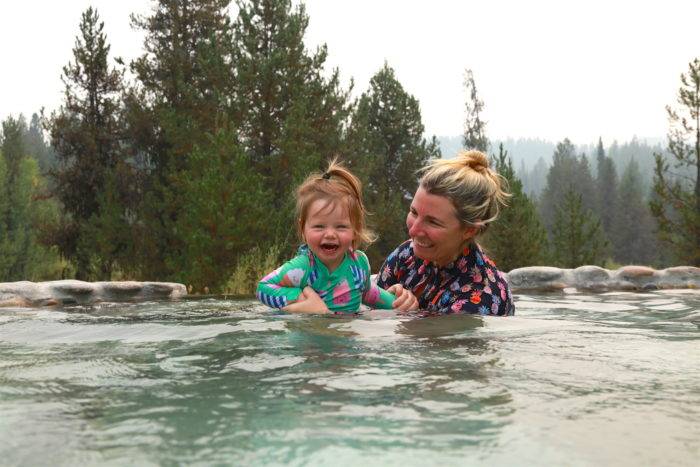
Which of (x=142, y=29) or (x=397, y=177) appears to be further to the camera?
(x=397, y=177)

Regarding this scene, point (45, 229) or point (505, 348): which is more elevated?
point (45, 229)

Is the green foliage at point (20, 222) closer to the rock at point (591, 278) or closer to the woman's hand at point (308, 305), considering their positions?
the rock at point (591, 278)

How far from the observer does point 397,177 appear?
25844mm

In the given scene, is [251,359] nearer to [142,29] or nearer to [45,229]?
[45,229]

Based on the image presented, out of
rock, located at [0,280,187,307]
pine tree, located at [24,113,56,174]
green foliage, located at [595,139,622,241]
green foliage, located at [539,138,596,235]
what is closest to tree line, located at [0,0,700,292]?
rock, located at [0,280,187,307]

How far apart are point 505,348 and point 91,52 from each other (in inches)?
734

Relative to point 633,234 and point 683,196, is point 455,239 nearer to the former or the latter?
point 683,196

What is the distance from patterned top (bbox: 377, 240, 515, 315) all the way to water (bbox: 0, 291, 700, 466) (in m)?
0.82

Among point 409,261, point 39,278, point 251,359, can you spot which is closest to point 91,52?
point 39,278

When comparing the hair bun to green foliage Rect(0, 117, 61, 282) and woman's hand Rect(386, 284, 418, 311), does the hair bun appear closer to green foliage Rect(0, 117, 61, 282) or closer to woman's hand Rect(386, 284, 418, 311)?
woman's hand Rect(386, 284, 418, 311)

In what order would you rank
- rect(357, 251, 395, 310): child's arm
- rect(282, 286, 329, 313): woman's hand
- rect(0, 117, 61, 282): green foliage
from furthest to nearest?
rect(0, 117, 61, 282): green foliage
rect(357, 251, 395, 310): child's arm
rect(282, 286, 329, 313): woman's hand

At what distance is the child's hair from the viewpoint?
4680 mm

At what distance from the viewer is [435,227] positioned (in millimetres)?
4375

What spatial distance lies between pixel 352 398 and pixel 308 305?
8.20 ft
